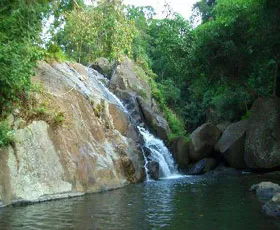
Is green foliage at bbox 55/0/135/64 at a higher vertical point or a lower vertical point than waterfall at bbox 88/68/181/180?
higher

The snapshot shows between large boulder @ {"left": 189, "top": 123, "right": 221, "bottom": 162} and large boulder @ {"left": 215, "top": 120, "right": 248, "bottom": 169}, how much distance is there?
3.37 feet

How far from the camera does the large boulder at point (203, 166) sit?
78.7 ft

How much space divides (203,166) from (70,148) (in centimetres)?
1157

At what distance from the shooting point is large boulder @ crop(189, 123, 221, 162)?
2494cm

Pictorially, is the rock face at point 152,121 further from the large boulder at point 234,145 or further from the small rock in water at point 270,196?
the small rock in water at point 270,196

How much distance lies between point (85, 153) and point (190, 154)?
11.1 metres

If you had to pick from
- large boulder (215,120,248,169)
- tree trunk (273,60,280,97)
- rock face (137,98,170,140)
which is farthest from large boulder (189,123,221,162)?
tree trunk (273,60,280,97)

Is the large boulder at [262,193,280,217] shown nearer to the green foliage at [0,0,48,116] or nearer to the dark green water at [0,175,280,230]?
the dark green water at [0,175,280,230]

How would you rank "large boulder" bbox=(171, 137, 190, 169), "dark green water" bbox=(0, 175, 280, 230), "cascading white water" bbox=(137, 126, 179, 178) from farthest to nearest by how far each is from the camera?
1. "large boulder" bbox=(171, 137, 190, 169)
2. "cascading white water" bbox=(137, 126, 179, 178)
3. "dark green water" bbox=(0, 175, 280, 230)

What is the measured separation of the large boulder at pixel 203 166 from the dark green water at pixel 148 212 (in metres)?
9.69

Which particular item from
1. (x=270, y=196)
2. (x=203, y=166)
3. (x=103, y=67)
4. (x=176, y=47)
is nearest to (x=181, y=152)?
(x=203, y=166)

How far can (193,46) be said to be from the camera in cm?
2159

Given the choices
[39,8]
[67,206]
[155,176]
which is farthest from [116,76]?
[67,206]

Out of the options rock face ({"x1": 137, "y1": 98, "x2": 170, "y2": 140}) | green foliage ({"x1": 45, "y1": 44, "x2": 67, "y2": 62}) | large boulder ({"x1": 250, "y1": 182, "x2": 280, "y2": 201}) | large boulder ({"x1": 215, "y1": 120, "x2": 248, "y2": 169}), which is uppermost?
green foliage ({"x1": 45, "y1": 44, "x2": 67, "y2": 62})
